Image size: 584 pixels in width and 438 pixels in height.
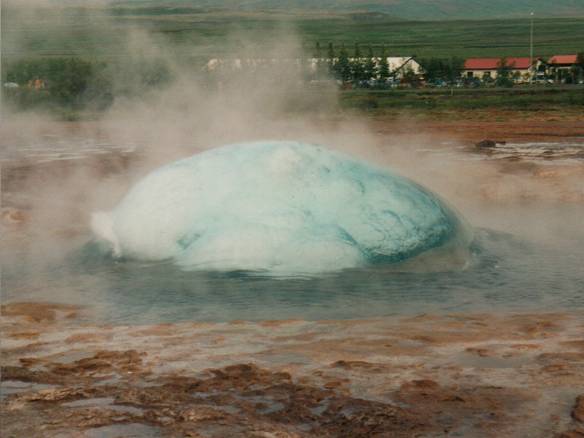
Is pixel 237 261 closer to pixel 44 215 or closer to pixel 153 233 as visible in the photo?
pixel 153 233

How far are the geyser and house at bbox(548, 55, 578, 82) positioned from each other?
51052 mm

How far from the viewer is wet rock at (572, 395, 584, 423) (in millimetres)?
5254

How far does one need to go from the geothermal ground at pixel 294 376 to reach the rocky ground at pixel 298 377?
1 cm

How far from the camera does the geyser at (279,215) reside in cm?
875

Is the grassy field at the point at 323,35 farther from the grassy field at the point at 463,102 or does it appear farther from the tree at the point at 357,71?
the grassy field at the point at 463,102

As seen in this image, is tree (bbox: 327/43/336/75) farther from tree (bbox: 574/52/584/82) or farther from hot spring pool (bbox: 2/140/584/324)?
hot spring pool (bbox: 2/140/584/324)

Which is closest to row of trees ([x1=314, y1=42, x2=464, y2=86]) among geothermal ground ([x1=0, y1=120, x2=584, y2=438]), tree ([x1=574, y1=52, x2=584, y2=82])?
tree ([x1=574, y1=52, x2=584, y2=82])

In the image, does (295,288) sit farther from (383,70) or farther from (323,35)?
(323,35)

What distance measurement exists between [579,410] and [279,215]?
394 centimetres

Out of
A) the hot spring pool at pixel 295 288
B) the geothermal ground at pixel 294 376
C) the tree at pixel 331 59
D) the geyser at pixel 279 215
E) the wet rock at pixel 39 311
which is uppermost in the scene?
the geyser at pixel 279 215

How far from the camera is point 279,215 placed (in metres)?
8.87

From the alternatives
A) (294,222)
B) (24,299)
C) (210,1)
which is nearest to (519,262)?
(294,222)

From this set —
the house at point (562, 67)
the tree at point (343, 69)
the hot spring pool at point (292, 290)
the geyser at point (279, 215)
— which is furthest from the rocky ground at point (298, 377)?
the house at point (562, 67)

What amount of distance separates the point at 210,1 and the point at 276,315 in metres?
166
